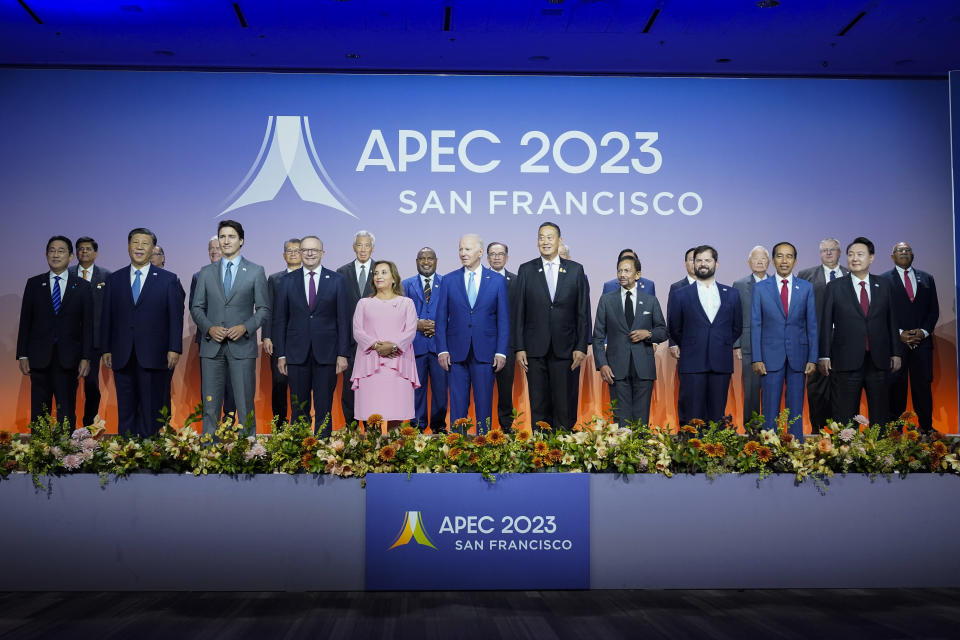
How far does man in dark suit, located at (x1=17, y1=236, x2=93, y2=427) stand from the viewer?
22.0 ft

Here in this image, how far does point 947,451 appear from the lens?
11.3 ft

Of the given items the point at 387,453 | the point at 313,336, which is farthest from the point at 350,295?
the point at 387,453

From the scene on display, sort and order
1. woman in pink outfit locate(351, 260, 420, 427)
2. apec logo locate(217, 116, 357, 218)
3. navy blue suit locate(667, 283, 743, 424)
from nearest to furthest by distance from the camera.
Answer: woman in pink outfit locate(351, 260, 420, 427) < navy blue suit locate(667, 283, 743, 424) < apec logo locate(217, 116, 357, 218)

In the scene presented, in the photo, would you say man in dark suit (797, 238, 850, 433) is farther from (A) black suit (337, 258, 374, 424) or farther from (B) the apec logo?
(B) the apec logo

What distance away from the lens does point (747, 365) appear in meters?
7.12

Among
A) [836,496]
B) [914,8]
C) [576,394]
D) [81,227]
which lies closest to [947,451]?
[836,496]

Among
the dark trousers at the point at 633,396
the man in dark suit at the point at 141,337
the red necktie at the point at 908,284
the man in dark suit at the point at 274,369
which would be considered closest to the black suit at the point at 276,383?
the man in dark suit at the point at 274,369

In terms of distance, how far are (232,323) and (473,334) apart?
1858 mm

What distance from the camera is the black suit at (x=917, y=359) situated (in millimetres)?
7043

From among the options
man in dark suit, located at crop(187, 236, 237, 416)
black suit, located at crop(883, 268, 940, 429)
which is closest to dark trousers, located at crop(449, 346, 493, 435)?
man in dark suit, located at crop(187, 236, 237, 416)

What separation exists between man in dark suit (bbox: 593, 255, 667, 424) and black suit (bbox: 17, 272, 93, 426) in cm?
418

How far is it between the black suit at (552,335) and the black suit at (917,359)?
2.75 metres

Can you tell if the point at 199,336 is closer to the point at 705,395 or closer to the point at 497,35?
the point at 497,35

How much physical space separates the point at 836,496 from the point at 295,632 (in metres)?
2.20
